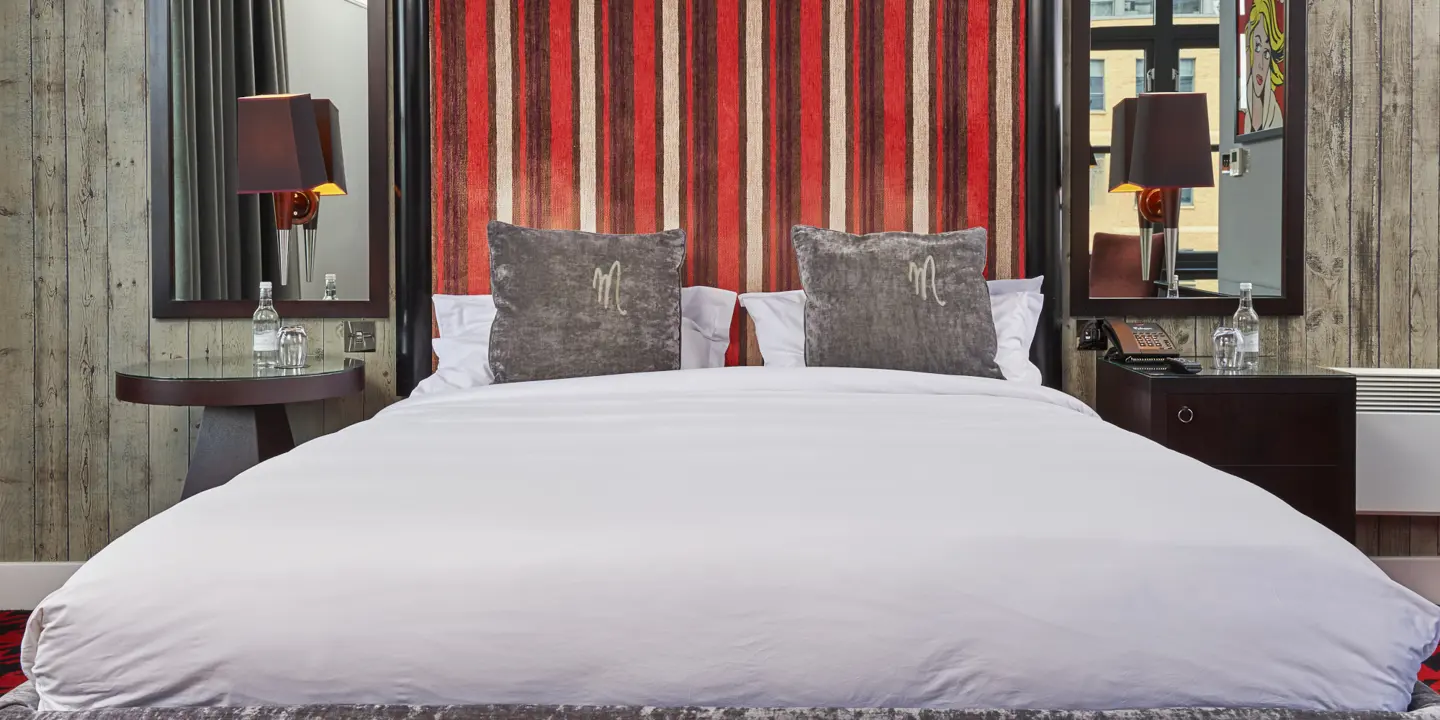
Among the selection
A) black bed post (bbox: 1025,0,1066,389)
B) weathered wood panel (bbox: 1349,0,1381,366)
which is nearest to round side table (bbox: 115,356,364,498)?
black bed post (bbox: 1025,0,1066,389)

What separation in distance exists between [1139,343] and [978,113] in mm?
866

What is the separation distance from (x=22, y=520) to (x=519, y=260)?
6.16ft

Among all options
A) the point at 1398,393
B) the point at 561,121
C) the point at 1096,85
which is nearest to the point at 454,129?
the point at 561,121

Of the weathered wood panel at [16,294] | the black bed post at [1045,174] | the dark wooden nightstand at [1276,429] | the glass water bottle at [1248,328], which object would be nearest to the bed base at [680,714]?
the dark wooden nightstand at [1276,429]

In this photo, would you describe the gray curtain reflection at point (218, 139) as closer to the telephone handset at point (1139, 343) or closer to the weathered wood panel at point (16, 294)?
the weathered wood panel at point (16, 294)

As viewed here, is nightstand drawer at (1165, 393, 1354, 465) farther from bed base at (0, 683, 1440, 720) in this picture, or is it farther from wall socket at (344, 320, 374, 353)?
wall socket at (344, 320, 374, 353)

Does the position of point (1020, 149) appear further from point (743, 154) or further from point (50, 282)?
point (50, 282)

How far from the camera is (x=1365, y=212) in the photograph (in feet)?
10.2

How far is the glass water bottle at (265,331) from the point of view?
2.93 meters

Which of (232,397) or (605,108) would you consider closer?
(232,397)

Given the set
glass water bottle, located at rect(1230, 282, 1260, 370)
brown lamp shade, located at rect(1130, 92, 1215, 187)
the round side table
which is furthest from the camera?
brown lamp shade, located at rect(1130, 92, 1215, 187)

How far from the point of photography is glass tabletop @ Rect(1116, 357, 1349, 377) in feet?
8.71

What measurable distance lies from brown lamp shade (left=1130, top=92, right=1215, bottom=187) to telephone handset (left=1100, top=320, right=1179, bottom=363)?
455mm

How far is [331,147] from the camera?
10.3 ft
